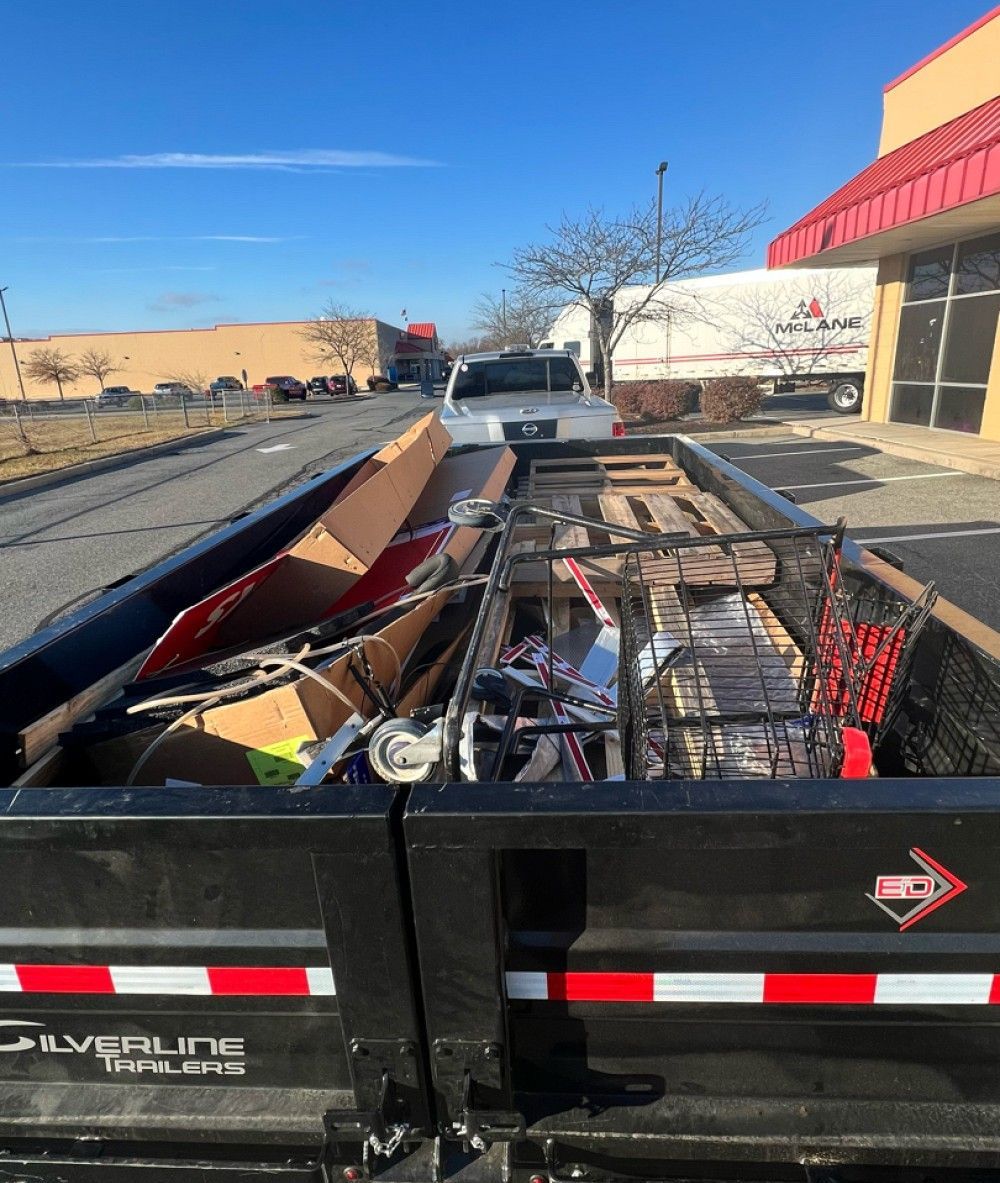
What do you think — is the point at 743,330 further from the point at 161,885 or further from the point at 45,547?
the point at 161,885

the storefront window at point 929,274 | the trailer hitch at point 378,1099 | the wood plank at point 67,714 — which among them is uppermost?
the storefront window at point 929,274

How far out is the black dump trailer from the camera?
1101 millimetres

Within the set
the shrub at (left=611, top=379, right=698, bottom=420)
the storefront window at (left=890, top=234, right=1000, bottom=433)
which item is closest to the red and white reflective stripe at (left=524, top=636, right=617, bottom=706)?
the storefront window at (left=890, top=234, right=1000, bottom=433)

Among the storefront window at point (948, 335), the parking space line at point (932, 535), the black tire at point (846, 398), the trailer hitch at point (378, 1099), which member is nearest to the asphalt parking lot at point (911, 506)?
the parking space line at point (932, 535)

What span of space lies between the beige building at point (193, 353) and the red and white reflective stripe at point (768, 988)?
73.9 meters

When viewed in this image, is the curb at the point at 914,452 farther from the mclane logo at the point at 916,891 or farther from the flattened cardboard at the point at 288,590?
the mclane logo at the point at 916,891

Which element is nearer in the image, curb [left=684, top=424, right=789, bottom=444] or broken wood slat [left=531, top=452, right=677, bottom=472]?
broken wood slat [left=531, top=452, right=677, bottom=472]

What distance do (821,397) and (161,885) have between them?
101 feet

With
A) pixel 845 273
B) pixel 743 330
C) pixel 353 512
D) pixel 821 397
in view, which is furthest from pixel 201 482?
pixel 821 397

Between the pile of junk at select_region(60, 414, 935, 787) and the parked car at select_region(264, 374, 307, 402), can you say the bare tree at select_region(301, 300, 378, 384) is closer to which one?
the parked car at select_region(264, 374, 307, 402)

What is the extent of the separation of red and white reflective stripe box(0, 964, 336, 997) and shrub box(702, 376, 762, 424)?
19.8 m

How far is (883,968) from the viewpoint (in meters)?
1.16

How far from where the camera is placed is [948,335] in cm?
1364

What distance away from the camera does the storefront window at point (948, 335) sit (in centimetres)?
1258
